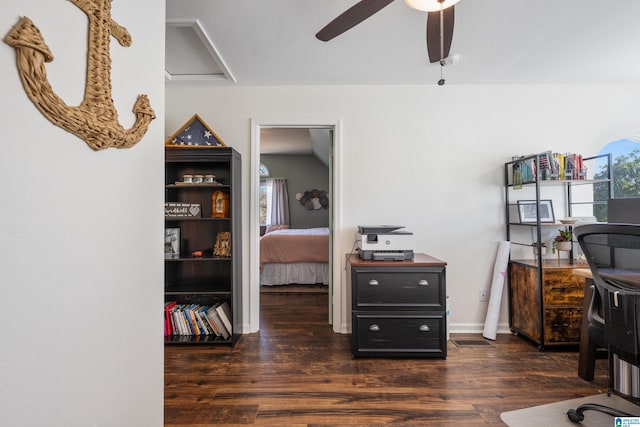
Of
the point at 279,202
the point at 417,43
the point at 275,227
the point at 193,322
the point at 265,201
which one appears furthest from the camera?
the point at 265,201

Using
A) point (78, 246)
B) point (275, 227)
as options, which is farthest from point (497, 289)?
point (275, 227)

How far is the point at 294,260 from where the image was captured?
176 inches

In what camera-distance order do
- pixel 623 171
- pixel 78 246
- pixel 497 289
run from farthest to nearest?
pixel 623 171 → pixel 497 289 → pixel 78 246

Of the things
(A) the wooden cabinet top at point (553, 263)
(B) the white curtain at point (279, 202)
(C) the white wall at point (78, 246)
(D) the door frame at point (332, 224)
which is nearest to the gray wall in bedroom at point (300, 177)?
(B) the white curtain at point (279, 202)

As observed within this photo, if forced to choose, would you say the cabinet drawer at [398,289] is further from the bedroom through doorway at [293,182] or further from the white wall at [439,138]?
the bedroom through doorway at [293,182]

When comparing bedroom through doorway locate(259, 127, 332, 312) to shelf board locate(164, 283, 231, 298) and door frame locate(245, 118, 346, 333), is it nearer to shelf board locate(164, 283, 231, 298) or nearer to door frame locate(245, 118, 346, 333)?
door frame locate(245, 118, 346, 333)

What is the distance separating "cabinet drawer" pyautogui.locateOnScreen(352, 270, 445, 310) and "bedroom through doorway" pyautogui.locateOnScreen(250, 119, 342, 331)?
2.24 feet

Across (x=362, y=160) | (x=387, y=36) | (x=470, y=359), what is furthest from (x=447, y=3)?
(x=470, y=359)

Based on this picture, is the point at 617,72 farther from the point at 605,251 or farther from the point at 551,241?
the point at 605,251

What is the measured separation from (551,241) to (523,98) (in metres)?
1.41

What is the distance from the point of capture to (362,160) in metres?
3.02

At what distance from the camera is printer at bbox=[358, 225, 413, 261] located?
2545 millimetres

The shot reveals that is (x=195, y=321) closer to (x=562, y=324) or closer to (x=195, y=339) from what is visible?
(x=195, y=339)

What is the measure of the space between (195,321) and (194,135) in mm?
1671
